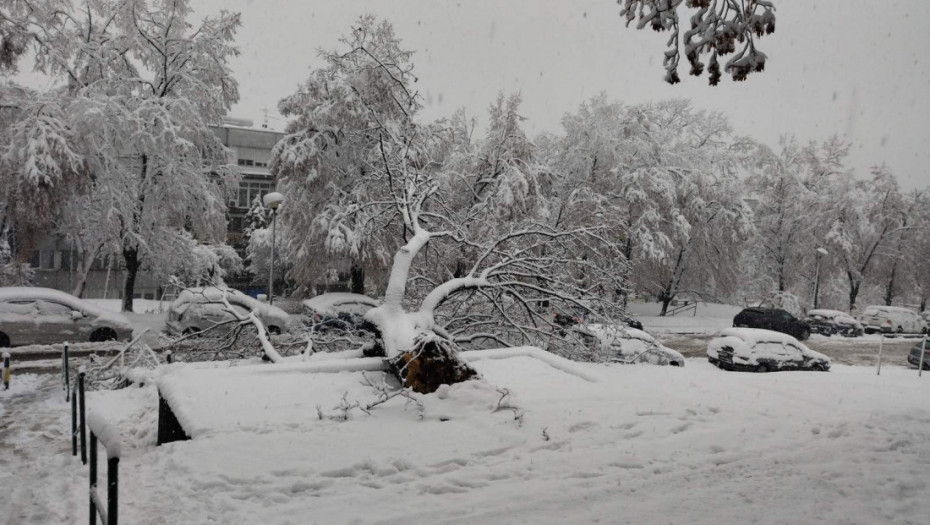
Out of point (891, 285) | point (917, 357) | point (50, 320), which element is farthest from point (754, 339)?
point (891, 285)

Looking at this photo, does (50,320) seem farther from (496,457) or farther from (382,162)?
(496,457)

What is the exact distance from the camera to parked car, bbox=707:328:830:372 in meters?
17.2

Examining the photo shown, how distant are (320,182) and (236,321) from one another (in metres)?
12.5

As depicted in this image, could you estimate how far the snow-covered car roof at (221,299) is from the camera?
11.5 meters

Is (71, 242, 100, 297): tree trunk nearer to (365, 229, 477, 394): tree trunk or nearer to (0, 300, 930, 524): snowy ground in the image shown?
(0, 300, 930, 524): snowy ground

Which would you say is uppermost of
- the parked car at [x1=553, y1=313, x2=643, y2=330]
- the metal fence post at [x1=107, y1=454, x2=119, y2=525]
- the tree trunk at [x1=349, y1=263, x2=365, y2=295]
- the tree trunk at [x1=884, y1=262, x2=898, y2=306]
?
the tree trunk at [x1=884, y1=262, x2=898, y2=306]

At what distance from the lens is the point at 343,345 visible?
1227 centimetres

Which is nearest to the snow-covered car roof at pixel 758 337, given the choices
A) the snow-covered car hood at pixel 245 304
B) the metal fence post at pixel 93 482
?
the snow-covered car hood at pixel 245 304

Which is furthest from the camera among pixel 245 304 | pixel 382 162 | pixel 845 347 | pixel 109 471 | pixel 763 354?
pixel 845 347

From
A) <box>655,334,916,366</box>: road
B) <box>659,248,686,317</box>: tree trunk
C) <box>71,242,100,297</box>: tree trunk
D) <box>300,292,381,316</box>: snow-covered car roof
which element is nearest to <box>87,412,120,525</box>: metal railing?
<box>300,292,381,316</box>: snow-covered car roof

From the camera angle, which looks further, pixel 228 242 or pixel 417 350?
pixel 228 242

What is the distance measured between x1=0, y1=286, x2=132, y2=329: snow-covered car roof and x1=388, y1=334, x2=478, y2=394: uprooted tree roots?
11.7 m

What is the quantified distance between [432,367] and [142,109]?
Answer: 1762cm

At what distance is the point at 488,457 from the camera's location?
5.64 meters
